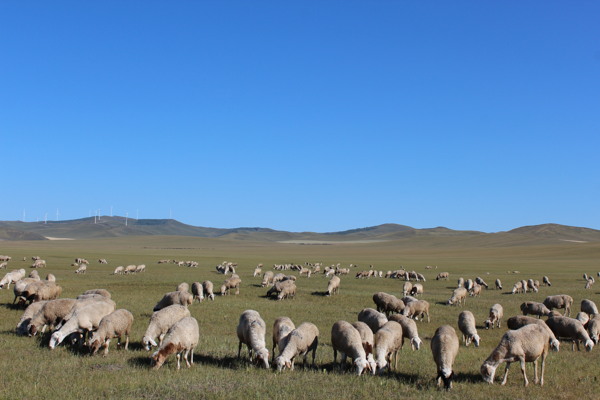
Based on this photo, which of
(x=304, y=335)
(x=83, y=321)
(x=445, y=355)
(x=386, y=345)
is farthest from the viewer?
(x=83, y=321)

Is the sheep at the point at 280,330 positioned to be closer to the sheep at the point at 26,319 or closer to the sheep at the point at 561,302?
the sheep at the point at 26,319

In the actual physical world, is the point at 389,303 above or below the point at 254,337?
above

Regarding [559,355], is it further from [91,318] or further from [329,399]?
[91,318]

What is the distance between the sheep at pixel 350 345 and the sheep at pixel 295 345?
59cm

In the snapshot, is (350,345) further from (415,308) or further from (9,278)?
(9,278)

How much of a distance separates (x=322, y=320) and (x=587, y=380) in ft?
31.7

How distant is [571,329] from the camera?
15359mm

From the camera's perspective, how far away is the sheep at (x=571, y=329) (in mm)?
15016

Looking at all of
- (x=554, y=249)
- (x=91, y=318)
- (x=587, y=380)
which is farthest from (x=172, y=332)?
(x=554, y=249)

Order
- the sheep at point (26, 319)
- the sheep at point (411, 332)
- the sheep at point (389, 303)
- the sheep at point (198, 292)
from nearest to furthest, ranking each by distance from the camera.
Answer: the sheep at point (411, 332) < the sheep at point (26, 319) < the sheep at point (389, 303) < the sheep at point (198, 292)

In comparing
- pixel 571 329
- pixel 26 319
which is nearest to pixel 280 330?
pixel 26 319

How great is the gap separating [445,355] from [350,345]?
2223 mm

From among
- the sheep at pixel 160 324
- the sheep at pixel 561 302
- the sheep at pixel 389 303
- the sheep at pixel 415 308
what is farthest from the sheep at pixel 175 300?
the sheep at pixel 561 302

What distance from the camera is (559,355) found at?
A: 46.5 feet
